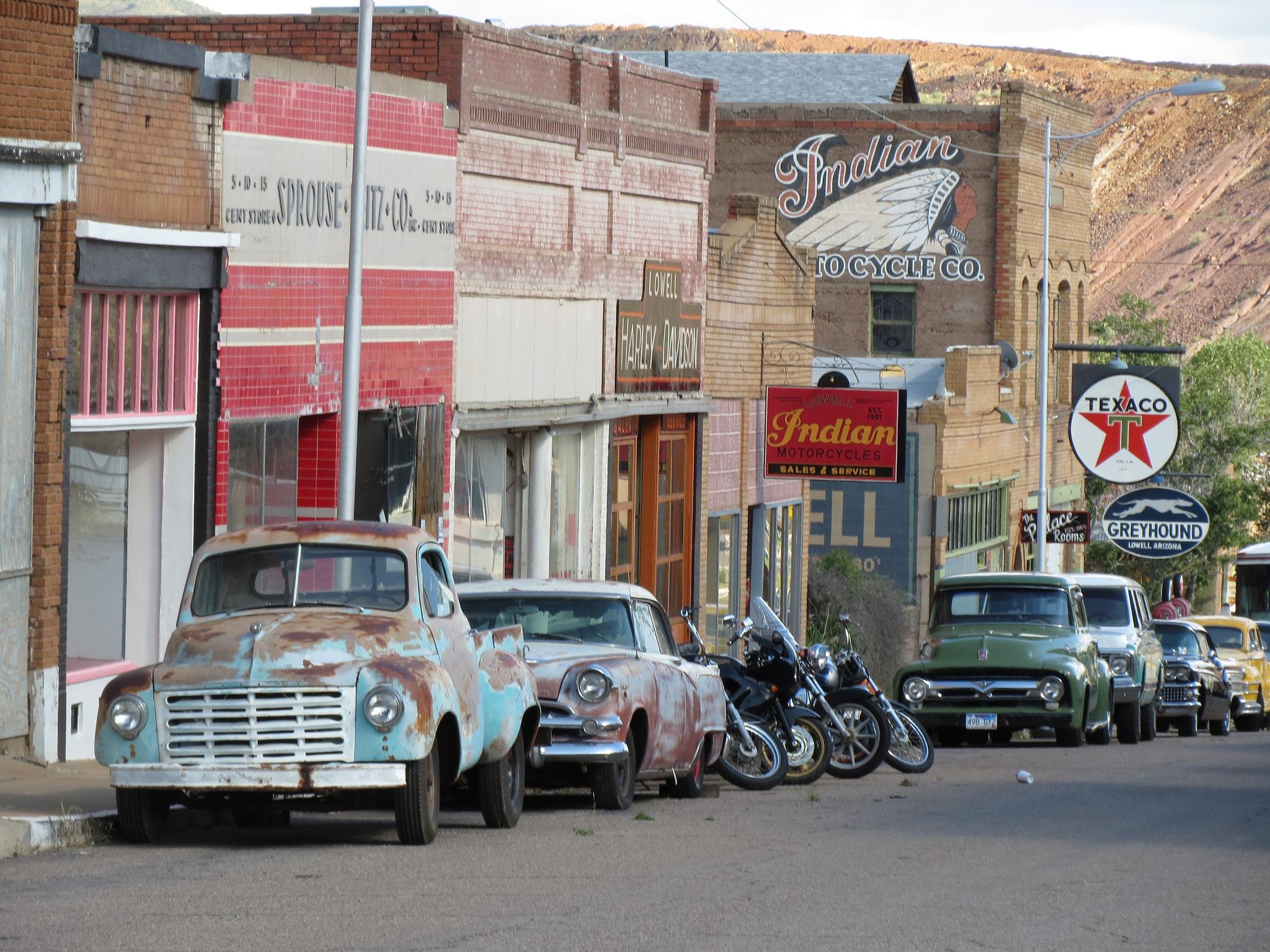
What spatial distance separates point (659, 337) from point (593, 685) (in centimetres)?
1487

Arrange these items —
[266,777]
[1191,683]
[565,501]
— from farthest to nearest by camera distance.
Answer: [1191,683] → [565,501] → [266,777]

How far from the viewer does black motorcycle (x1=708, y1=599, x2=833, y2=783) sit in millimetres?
17469

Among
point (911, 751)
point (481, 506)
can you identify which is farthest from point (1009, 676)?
point (481, 506)

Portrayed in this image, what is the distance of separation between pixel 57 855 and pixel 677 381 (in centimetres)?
1853

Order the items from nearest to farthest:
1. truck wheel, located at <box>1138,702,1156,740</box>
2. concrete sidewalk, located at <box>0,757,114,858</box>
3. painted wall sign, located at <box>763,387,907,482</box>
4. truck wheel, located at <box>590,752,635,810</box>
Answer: concrete sidewalk, located at <box>0,757,114,858</box> → truck wheel, located at <box>590,752,635,810</box> → truck wheel, located at <box>1138,702,1156,740</box> → painted wall sign, located at <box>763,387,907,482</box>

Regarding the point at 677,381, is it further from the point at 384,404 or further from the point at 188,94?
the point at 188,94

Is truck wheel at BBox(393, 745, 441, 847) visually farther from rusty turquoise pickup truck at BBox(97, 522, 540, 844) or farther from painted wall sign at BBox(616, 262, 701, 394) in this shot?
painted wall sign at BBox(616, 262, 701, 394)

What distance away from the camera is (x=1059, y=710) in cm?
2352

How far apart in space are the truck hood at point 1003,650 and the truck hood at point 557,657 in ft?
31.2

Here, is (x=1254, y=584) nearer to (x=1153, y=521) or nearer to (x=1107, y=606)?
(x=1153, y=521)

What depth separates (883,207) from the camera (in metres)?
49.8

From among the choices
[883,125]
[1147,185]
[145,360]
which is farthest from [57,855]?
[1147,185]

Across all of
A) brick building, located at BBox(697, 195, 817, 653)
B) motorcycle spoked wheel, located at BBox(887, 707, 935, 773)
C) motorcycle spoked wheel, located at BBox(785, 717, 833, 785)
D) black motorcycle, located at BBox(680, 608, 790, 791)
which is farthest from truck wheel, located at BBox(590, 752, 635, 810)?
brick building, located at BBox(697, 195, 817, 653)

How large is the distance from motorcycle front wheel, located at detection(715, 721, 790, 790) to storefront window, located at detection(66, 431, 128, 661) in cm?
515
